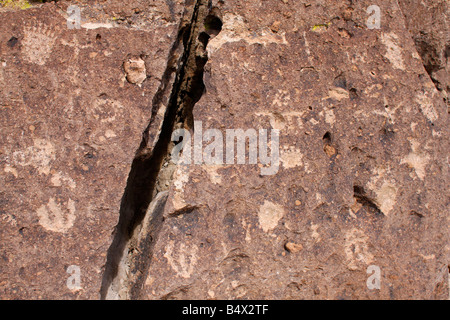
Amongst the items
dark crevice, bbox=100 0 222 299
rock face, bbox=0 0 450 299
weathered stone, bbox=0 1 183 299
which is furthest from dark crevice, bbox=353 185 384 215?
weathered stone, bbox=0 1 183 299

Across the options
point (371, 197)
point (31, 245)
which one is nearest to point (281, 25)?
point (371, 197)

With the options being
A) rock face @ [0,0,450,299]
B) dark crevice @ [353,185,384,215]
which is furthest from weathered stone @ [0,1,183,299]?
dark crevice @ [353,185,384,215]

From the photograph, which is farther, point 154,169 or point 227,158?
point 154,169

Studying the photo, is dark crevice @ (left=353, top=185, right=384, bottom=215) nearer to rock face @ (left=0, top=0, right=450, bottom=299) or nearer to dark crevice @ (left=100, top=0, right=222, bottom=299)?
rock face @ (left=0, top=0, right=450, bottom=299)

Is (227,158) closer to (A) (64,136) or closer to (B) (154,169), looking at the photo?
(B) (154,169)

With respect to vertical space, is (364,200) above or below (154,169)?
below

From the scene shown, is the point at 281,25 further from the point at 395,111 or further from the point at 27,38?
the point at 27,38

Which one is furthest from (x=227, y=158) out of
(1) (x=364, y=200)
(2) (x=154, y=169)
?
(1) (x=364, y=200)
